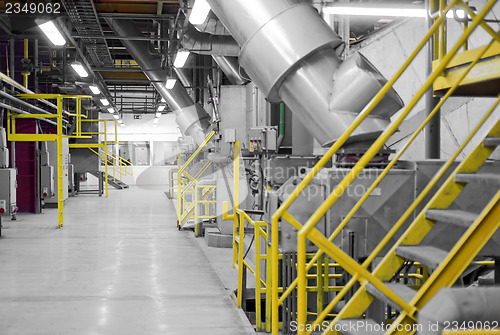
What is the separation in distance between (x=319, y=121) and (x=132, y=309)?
3483mm

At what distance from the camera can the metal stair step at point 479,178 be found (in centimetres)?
298

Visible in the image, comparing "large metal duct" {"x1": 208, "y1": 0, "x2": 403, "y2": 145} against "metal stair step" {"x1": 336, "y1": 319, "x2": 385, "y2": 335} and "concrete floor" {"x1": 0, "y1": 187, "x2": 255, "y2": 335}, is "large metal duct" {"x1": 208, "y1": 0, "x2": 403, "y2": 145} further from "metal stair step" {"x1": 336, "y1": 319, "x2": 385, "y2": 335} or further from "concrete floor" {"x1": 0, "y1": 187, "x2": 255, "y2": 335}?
"concrete floor" {"x1": 0, "y1": 187, "x2": 255, "y2": 335}

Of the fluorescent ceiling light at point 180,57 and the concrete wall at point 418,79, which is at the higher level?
the fluorescent ceiling light at point 180,57

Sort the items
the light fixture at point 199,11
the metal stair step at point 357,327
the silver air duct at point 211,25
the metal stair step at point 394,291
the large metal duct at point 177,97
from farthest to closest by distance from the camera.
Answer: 1. the large metal duct at point 177,97
2. the silver air duct at point 211,25
3. the light fixture at point 199,11
4. the metal stair step at point 357,327
5. the metal stair step at point 394,291

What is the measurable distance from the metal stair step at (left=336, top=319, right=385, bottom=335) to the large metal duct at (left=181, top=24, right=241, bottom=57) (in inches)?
319

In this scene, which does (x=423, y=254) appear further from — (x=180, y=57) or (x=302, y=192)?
(x=180, y=57)

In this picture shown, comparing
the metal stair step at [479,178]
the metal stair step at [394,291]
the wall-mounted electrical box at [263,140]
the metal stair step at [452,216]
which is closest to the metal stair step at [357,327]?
the metal stair step at [394,291]

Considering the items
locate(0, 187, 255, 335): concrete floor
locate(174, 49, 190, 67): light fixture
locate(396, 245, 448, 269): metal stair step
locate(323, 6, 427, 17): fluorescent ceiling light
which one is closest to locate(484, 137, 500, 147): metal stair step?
locate(396, 245, 448, 269): metal stair step

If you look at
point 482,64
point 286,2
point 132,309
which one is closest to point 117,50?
point 132,309

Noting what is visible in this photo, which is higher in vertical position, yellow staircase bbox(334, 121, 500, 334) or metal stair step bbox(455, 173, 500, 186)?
metal stair step bbox(455, 173, 500, 186)

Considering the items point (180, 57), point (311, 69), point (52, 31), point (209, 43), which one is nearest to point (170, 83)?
point (180, 57)

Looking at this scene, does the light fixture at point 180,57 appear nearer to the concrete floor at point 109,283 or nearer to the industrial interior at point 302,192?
the industrial interior at point 302,192

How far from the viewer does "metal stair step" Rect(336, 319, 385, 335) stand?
122 inches

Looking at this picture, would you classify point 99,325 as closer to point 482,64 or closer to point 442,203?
point 442,203
